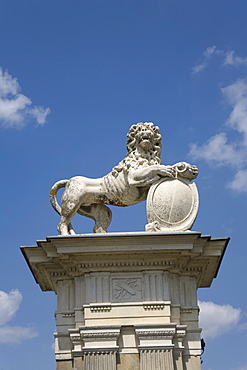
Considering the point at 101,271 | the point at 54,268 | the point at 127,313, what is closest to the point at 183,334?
the point at 127,313

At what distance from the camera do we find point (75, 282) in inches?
537

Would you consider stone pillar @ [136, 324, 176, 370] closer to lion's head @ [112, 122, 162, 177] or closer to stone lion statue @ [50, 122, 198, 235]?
stone lion statue @ [50, 122, 198, 235]

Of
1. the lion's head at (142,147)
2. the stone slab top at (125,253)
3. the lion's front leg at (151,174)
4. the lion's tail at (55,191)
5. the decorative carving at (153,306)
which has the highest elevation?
the lion's head at (142,147)

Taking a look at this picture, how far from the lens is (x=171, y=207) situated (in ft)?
44.6

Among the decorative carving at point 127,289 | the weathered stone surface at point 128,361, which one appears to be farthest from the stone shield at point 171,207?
the weathered stone surface at point 128,361

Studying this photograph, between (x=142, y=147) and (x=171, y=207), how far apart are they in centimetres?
156

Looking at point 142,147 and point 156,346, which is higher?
point 142,147

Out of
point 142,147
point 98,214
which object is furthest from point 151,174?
point 98,214

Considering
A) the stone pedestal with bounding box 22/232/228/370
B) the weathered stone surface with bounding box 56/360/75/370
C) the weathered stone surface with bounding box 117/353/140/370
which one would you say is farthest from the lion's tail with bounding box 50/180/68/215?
the weathered stone surface with bounding box 117/353/140/370

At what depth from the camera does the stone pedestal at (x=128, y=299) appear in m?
12.9

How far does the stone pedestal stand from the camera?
12.9 m

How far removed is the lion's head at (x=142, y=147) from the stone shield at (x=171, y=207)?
0.77m

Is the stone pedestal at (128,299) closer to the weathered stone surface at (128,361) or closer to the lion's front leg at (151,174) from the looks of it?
the weathered stone surface at (128,361)

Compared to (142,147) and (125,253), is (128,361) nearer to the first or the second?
(125,253)
